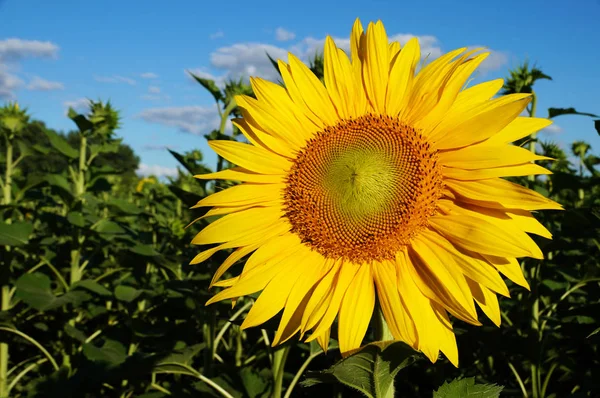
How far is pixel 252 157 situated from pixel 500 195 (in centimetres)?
72

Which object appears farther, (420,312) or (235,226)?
(235,226)

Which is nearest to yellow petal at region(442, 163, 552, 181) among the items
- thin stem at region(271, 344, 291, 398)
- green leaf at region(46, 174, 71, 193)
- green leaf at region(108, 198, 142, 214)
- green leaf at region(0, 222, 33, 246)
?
thin stem at region(271, 344, 291, 398)

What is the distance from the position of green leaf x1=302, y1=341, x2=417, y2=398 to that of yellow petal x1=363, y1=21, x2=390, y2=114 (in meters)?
0.71

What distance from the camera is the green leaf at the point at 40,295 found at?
10.4 ft

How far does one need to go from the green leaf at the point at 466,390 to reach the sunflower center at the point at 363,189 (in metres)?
0.35

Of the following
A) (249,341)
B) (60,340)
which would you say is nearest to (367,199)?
(249,341)

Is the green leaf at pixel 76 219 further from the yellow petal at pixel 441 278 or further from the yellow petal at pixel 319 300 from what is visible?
the yellow petal at pixel 441 278

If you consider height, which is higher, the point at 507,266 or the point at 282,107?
the point at 282,107

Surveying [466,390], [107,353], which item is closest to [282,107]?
[466,390]

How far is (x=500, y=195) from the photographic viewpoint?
1.30 m

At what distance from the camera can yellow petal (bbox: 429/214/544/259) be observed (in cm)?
124

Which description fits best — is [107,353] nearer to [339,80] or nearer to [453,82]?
[339,80]

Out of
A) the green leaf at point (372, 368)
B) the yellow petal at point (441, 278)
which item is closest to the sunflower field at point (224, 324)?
the green leaf at point (372, 368)

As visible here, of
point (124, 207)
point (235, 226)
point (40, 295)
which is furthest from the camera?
point (124, 207)
